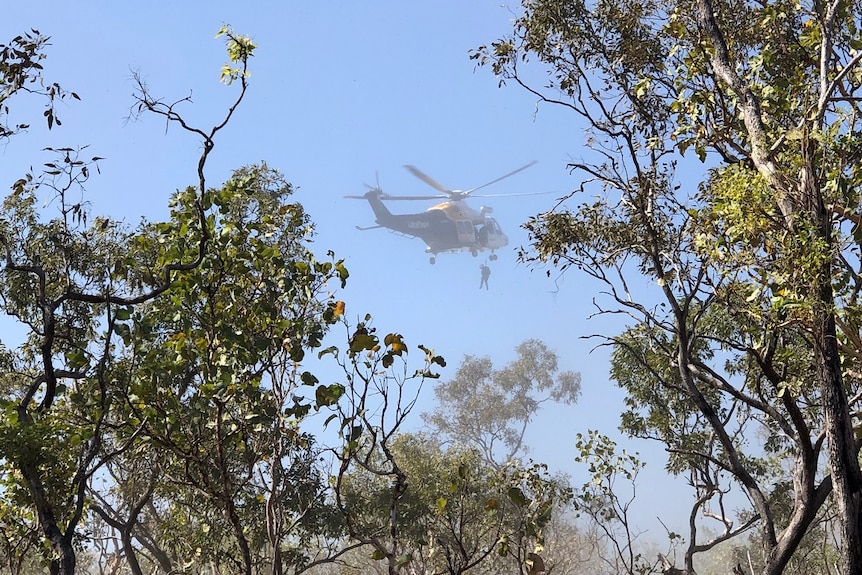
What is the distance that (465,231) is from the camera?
69125 millimetres

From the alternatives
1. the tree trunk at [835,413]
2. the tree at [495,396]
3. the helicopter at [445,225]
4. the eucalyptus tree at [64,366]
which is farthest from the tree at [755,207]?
the helicopter at [445,225]

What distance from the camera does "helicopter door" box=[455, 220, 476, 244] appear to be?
224ft

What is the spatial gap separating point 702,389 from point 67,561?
866 cm

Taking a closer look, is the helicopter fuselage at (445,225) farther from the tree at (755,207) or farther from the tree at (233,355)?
the tree at (233,355)

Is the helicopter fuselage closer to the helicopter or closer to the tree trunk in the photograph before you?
the helicopter

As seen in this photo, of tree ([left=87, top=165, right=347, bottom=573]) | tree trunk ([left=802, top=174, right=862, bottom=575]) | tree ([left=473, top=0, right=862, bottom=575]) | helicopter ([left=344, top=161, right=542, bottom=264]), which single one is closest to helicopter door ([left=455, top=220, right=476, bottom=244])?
helicopter ([left=344, top=161, right=542, bottom=264])

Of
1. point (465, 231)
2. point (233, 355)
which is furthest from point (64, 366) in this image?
point (465, 231)

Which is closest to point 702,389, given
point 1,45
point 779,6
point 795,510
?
point 795,510

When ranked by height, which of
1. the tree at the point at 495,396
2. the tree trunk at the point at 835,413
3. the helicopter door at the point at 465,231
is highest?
the helicopter door at the point at 465,231

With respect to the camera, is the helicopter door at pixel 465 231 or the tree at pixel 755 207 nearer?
the tree at pixel 755 207

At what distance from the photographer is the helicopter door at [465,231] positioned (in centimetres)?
6825

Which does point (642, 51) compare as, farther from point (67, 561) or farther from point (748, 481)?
point (67, 561)

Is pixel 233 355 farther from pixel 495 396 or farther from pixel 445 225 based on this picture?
pixel 445 225

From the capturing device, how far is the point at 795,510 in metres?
6.37
